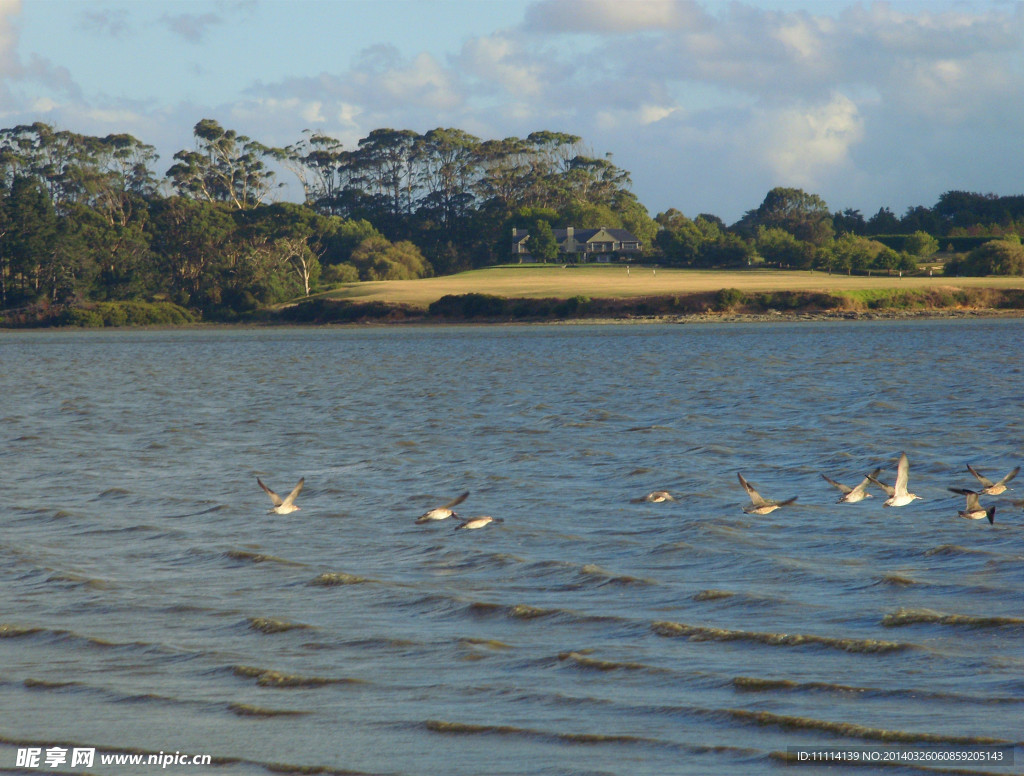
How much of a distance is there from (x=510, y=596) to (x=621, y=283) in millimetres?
95220

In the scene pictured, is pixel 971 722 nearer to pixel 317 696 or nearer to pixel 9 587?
pixel 317 696

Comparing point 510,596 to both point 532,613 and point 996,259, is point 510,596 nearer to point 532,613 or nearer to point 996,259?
point 532,613

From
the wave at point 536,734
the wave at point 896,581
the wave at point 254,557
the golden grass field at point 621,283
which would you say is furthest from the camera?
the golden grass field at point 621,283

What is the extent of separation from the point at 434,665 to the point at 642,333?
6908 cm

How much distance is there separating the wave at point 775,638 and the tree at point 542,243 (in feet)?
409

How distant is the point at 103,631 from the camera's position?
10.3 m

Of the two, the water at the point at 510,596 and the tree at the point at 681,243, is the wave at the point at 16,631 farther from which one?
the tree at the point at 681,243

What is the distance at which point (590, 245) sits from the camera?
13925 centimetres

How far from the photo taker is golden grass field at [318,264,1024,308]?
316ft

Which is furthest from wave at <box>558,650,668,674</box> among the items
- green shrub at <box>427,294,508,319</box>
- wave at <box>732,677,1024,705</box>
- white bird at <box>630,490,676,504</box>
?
green shrub at <box>427,294,508,319</box>

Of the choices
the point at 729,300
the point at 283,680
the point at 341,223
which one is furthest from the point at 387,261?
the point at 283,680

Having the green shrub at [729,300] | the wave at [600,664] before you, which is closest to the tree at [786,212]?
the green shrub at [729,300]

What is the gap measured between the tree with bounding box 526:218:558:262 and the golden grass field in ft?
25.1

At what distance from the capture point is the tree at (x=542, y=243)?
133750 millimetres
